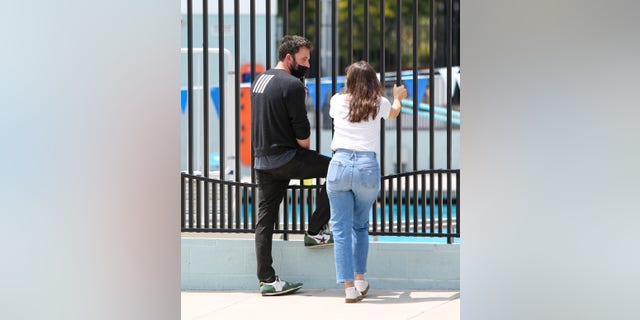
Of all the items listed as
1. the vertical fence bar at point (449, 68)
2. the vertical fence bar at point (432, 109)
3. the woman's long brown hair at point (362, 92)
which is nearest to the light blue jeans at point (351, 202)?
the woman's long brown hair at point (362, 92)

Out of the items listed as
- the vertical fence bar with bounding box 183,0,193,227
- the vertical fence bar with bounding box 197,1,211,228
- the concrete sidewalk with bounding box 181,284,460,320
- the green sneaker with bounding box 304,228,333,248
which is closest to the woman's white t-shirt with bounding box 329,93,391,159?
the green sneaker with bounding box 304,228,333,248

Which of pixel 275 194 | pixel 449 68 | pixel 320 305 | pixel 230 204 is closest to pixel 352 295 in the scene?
pixel 320 305

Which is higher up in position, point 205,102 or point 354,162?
point 205,102

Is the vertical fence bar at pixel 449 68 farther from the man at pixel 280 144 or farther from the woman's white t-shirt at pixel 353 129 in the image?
the man at pixel 280 144

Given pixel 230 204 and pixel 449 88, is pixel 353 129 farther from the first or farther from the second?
pixel 230 204

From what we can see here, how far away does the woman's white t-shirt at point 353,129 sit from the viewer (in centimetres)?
702

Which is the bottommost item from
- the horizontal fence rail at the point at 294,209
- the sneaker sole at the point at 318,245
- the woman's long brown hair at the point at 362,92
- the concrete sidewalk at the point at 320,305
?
the concrete sidewalk at the point at 320,305

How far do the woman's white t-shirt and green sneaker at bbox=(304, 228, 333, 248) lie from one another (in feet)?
2.90

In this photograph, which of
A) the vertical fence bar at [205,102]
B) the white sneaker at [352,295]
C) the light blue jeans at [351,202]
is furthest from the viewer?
the vertical fence bar at [205,102]
